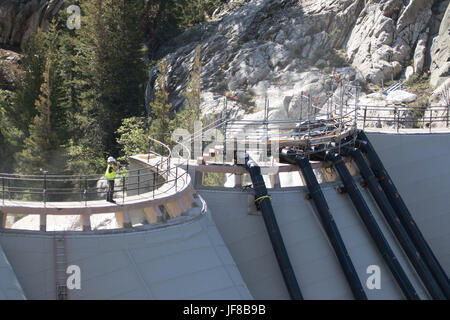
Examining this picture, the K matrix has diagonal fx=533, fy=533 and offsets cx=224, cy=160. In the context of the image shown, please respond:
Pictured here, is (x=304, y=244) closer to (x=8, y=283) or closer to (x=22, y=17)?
(x=8, y=283)

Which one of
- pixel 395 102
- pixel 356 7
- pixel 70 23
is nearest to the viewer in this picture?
pixel 395 102

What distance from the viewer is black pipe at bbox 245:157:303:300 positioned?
731 inches

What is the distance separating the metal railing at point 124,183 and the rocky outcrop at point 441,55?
21.3 meters

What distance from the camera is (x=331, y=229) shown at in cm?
2064

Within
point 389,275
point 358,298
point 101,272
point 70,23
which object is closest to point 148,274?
point 101,272

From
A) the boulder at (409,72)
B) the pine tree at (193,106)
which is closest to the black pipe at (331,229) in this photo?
the pine tree at (193,106)

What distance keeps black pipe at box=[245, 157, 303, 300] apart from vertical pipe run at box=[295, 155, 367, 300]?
228 cm

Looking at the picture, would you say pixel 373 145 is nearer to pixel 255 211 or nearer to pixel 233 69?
pixel 255 211

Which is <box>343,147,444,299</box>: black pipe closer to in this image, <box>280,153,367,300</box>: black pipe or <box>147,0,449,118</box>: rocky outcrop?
<box>280,153,367,300</box>: black pipe

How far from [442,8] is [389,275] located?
101 feet

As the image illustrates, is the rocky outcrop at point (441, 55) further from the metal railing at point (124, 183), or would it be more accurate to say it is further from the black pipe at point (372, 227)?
the metal railing at point (124, 183)

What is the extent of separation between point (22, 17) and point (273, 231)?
51390 mm

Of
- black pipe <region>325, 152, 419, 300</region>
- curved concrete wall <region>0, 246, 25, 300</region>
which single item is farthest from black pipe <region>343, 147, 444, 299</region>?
curved concrete wall <region>0, 246, 25, 300</region>

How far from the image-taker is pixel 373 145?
2738cm
